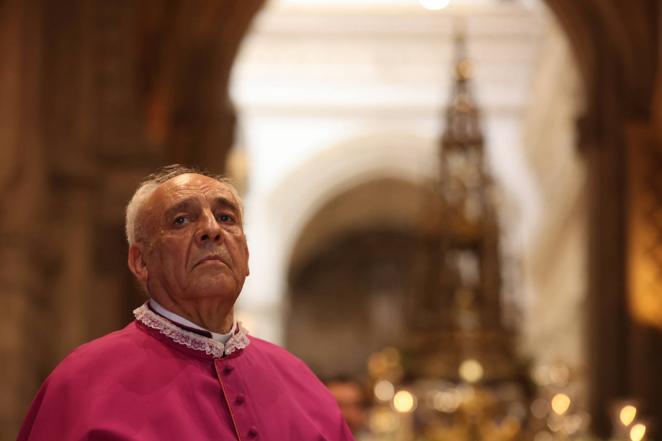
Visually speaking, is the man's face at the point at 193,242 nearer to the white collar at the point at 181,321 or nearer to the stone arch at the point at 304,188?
the white collar at the point at 181,321

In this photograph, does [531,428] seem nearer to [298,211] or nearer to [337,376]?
[337,376]

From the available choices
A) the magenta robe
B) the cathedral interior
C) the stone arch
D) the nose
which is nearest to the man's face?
the nose

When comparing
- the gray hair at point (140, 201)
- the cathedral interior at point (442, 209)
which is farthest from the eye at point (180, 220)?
the cathedral interior at point (442, 209)

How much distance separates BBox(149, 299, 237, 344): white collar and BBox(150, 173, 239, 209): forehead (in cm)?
22

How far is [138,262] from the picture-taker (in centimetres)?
364

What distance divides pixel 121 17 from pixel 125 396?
806 cm

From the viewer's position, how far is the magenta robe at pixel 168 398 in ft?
10.8

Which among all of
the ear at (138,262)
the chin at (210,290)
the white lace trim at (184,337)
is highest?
the ear at (138,262)

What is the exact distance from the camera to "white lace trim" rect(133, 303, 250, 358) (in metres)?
3.50

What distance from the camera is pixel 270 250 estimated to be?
29078 millimetres

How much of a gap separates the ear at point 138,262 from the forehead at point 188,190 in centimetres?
12

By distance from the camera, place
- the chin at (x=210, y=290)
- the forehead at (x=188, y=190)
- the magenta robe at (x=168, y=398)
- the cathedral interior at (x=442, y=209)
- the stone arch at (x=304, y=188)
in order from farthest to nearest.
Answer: the stone arch at (x=304, y=188) → the cathedral interior at (x=442, y=209) → the forehead at (x=188, y=190) → the chin at (x=210, y=290) → the magenta robe at (x=168, y=398)

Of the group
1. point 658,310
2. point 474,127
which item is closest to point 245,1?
point 474,127

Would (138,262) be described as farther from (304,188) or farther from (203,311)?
(304,188)
